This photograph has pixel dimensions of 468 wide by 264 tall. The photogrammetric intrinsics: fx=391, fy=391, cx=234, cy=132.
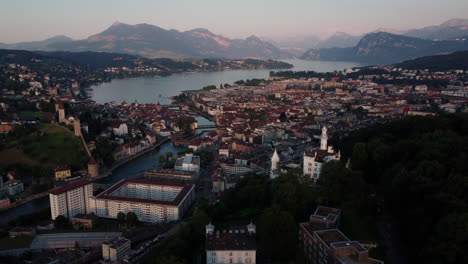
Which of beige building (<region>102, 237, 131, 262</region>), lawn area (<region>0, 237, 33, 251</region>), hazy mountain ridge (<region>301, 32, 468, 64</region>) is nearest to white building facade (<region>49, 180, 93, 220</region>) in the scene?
lawn area (<region>0, 237, 33, 251</region>)

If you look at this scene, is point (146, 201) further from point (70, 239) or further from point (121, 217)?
point (70, 239)

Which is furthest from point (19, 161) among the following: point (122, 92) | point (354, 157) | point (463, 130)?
point (122, 92)

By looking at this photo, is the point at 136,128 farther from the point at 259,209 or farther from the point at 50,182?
the point at 259,209

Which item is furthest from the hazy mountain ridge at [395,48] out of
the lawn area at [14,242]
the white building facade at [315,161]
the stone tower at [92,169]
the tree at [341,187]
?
the lawn area at [14,242]

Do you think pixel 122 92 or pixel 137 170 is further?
pixel 122 92

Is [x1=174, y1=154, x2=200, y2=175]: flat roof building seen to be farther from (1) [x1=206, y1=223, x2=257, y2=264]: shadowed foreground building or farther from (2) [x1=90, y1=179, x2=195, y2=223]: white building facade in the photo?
(1) [x1=206, y1=223, x2=257, y2=264]: shadowed foreground building

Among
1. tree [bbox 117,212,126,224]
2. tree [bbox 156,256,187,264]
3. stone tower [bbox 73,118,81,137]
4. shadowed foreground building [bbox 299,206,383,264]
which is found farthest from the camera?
stone tower [bbox 73,118,81,137]
